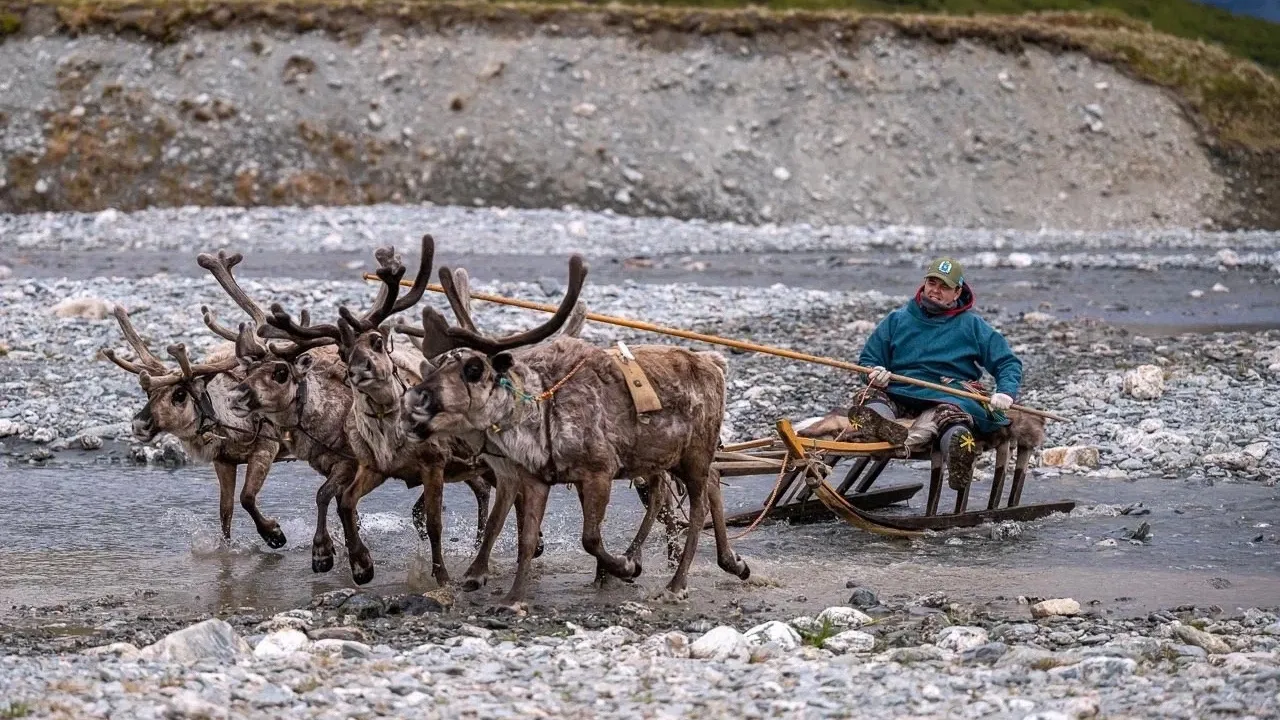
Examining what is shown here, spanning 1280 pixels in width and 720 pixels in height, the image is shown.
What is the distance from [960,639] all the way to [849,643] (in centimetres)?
55

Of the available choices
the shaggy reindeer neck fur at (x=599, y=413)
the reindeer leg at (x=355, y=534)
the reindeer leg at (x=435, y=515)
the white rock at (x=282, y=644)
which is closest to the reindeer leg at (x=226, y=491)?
the reindeer leg at (x=355, y=534)

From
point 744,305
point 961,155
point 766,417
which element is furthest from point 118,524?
point 961,155

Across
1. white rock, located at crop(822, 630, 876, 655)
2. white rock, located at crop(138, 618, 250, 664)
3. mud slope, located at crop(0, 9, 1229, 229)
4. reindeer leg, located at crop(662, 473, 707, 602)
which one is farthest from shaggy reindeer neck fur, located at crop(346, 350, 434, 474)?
mud slope, located at crop(0, 9, 1229, 229)

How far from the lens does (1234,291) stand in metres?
25.7

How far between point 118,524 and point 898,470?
6.43 meters

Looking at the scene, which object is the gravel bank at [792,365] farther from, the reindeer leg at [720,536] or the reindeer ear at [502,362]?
the reindeer ear at [502,362]

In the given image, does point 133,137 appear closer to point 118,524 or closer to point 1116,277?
point 1116,277

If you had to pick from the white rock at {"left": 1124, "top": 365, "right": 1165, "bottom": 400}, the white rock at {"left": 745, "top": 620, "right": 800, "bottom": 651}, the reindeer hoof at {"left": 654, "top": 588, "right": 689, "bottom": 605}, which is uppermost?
the white rock at {"left": 1124, "top": 365, "right": 1165, "bottom": 400}

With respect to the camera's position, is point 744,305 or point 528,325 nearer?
point 528,325

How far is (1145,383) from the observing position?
15.9 metres

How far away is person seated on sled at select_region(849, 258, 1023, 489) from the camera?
1154 centimetres

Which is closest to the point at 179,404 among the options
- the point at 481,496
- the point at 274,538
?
the point at 274,538

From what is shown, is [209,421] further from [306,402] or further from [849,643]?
[849,643]

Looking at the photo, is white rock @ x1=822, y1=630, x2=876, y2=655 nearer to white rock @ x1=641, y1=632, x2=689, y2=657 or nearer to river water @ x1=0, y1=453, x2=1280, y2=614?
white rock @ x1=641, y1=632, x2=689, y2=657
